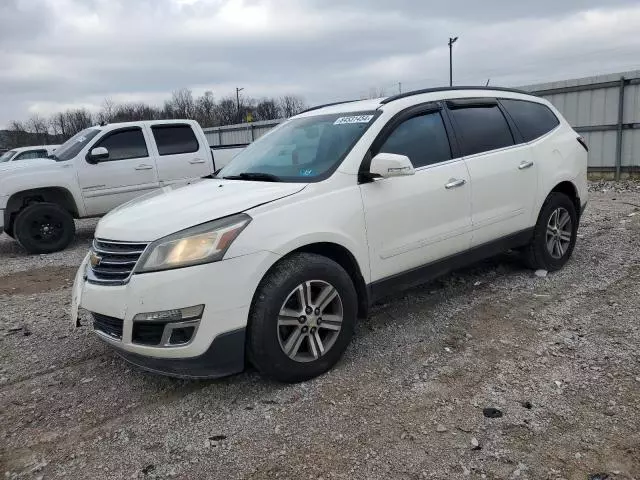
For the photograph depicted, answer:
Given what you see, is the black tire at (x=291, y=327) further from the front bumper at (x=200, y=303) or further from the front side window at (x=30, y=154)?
the front side window at (x=30, y=154)

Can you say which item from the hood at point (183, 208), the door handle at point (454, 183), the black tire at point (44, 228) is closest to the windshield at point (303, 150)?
the hood at point (183, 208)

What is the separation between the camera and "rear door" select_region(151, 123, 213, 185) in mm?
9078

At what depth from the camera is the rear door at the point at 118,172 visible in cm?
850

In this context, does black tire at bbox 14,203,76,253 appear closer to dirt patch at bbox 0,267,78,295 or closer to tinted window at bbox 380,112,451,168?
dirt patch at bbox 0,267,78,295

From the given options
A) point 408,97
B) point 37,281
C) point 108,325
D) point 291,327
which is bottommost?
point 37,281

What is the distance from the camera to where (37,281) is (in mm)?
6633

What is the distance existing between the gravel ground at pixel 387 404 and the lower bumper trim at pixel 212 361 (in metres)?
0.27

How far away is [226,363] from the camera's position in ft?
10.2

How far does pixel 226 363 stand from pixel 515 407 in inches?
65.4

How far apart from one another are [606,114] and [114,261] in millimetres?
12394

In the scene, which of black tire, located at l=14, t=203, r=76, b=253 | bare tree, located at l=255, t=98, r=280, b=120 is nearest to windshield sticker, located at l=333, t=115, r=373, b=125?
black tire, located at l=14, t=203, r=76, b=253


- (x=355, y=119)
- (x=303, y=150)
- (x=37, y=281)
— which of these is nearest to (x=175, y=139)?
(x=37, y=281)

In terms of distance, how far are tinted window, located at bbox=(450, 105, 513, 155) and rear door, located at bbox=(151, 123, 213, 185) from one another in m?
5.69

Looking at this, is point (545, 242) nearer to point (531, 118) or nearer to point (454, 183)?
point (531, 118)
